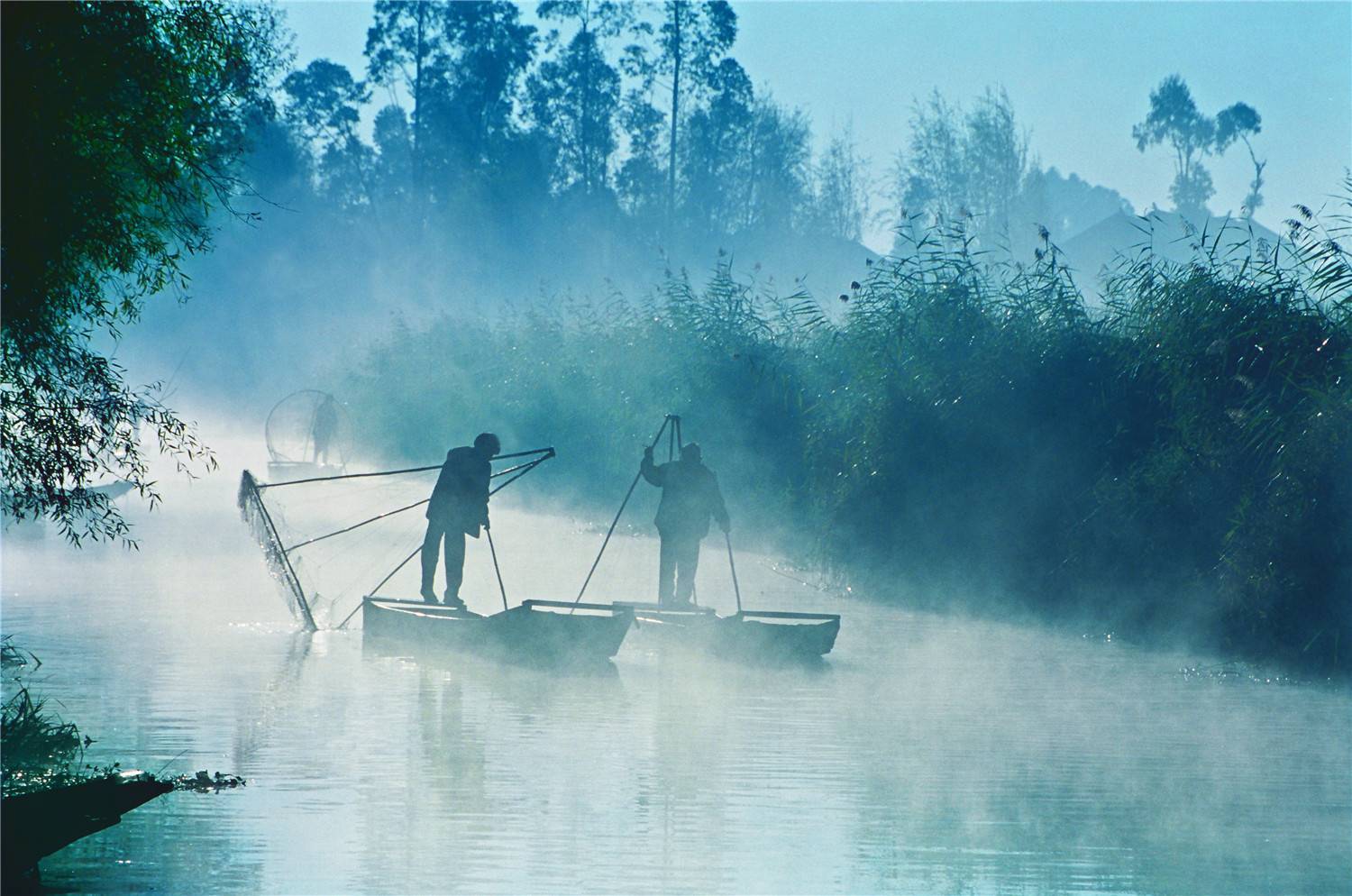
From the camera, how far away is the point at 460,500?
18.4 metres

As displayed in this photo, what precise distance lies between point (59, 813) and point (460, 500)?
10406 mm

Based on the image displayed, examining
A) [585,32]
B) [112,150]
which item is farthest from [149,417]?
[585,32]

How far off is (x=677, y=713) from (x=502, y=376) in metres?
30.0

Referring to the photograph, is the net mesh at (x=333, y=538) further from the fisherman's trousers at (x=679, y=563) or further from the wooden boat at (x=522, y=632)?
the fisherman's trousers at (x=679, y=563)

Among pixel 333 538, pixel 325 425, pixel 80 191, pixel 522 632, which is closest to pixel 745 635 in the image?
pixel 522 632

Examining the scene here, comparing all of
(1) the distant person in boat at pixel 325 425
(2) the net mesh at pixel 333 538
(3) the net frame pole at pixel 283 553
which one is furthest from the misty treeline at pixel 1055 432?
(1) the distant person in boat at pixel 325 425

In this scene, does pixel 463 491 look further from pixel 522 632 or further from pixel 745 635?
pixel 745 635

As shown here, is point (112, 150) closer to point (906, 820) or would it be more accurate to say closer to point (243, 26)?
point (243, 26)

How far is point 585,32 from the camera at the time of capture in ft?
234

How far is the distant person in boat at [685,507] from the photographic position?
61.2 ft

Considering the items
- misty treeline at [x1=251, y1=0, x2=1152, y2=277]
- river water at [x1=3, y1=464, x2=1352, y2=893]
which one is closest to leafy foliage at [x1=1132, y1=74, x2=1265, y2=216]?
misty treeline at [x1=251, y1=0, x2=1152, y2=277]

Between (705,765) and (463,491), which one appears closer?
(705,765)

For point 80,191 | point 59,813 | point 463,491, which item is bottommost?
point 59,813

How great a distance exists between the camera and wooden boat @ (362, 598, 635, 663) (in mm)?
16422
